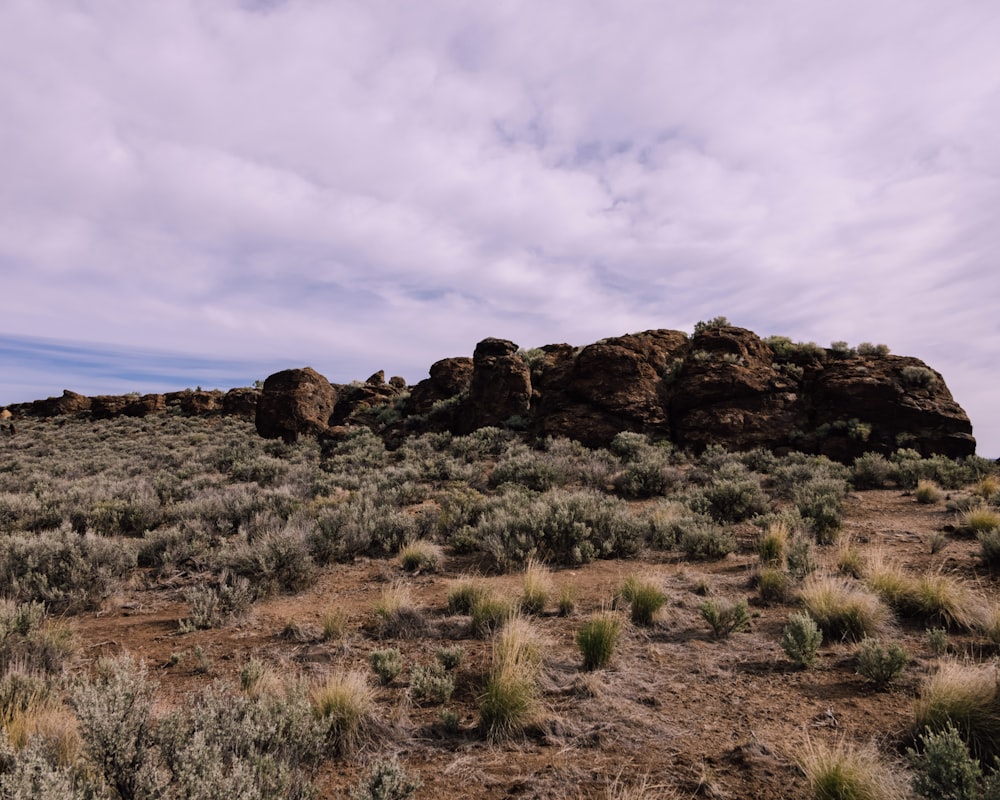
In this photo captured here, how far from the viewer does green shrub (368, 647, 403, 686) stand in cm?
424

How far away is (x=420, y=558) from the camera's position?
24.8 feet

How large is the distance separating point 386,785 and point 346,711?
3.71 ft

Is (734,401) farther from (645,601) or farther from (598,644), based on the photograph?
(598,644)

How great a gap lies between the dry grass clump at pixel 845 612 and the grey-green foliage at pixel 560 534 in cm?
308

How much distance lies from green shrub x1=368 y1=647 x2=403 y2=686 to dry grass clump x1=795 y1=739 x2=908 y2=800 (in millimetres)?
2995

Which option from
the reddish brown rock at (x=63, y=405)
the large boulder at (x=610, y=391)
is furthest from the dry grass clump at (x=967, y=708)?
the reddish brown rock at (x=63, y=405)

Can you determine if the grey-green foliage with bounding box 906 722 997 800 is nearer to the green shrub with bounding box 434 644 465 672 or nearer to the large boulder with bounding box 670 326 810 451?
the green shrub with bounding box 434 644 465 672

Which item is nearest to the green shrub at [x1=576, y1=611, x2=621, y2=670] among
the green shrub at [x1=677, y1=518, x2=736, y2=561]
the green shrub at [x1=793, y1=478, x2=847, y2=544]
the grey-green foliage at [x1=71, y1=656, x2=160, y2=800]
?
the grey-green foliage at [x1=71, y1=656, x2=160, y2=800]

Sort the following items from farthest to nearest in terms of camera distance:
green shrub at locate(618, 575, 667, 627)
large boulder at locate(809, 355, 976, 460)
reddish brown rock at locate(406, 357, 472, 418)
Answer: reddish brown rock at locate(406, 357, 472, 418)
large boulder at locate(809, 355, 976, 460)
green shrub at locate(618, 575, 667, 627)

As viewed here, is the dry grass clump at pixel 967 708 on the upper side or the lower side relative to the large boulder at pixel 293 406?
lower

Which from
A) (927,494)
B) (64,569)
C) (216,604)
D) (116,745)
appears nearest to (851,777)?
(116,745)

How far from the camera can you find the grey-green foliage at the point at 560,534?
303 inches

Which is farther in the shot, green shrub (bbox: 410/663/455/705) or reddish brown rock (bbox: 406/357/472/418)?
reddish brown rock (bbox: 406/357/472/418)

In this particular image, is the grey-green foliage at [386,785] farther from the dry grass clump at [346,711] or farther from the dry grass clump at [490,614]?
the dry grass clump at [490,614]
